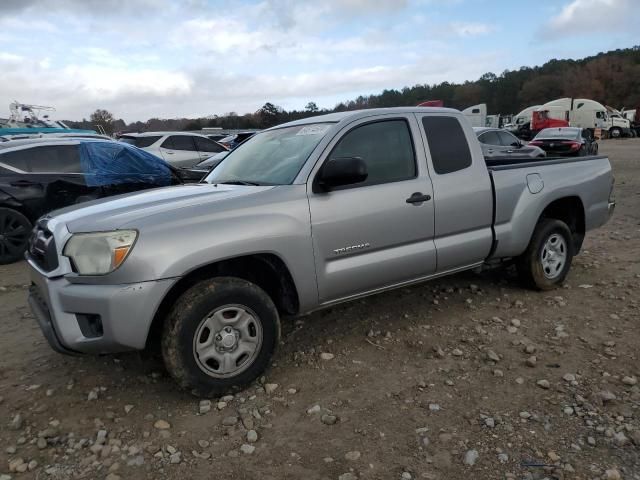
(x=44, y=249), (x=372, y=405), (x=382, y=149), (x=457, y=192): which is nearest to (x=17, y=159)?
(x=44, y=249)

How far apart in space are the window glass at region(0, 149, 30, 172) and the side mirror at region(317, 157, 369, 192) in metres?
5.72

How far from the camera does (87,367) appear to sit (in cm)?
361

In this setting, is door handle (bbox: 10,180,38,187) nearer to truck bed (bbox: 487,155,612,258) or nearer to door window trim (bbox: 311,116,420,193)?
door window trim (bbox: 311,116,420,193)

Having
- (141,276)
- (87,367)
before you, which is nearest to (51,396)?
(87,367)

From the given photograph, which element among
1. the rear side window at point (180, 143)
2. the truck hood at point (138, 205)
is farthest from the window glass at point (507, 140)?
the truck hood at point (138, 205)

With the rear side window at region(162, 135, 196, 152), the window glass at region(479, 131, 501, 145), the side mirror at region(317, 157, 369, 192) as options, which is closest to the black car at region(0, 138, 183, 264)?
the rear side window at region(162, 135, 196, 152)

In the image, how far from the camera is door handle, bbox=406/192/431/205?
3.72 metres

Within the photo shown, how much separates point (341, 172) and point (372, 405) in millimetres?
1478

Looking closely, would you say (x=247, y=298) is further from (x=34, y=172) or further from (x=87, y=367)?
(x=34, y=172)

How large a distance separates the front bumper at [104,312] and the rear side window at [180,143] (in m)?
10.8

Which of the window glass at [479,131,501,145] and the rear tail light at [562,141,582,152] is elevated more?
the window glass at [479,131,501,145]

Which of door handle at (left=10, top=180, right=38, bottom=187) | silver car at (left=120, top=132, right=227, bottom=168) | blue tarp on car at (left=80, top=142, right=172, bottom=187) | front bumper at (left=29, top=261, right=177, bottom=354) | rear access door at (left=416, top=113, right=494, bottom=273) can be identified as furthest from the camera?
silver car at (left=120, top=132, right=227, bottom=168)

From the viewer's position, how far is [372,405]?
9.90ft

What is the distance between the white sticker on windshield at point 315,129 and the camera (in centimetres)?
369
